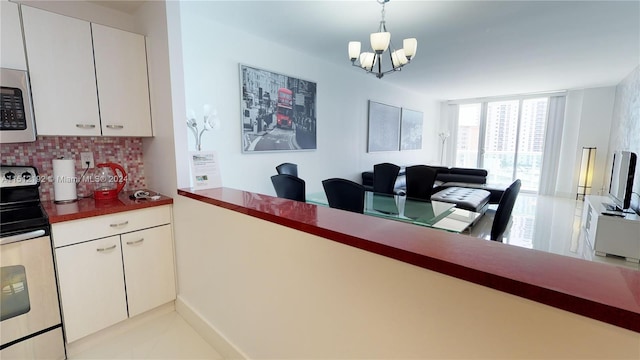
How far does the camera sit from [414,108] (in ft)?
22.7

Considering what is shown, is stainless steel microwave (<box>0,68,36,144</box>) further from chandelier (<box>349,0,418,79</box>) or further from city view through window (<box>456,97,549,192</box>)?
city view through window (<box>456,97,549,192</box>)

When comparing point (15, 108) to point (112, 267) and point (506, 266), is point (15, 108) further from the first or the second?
point (506, 266)

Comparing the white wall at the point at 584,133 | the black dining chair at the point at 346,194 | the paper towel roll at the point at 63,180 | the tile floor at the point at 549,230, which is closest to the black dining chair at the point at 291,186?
the black dining chair at the point at 346,194

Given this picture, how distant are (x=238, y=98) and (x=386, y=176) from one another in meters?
2.09

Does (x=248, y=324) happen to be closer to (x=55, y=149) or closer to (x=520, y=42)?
(x=55, y=149)

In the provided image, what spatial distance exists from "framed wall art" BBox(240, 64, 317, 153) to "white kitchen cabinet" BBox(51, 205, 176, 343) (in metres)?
1.51

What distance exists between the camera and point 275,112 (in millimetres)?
3498

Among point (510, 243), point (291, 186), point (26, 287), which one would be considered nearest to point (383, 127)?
point (510, 243)

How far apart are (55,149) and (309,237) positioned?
207cm

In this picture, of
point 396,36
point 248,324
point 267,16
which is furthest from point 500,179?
point 248,324

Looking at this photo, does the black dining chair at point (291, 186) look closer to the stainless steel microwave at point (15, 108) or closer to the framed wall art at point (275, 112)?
the framed wall art at point (275, 112)

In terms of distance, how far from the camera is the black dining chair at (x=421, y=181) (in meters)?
3.32

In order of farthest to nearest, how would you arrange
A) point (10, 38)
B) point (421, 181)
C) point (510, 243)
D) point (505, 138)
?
point (505, 138), point (510, 243), point (421, 181), point (10, 38)

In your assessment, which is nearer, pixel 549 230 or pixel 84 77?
pixel 84 77
